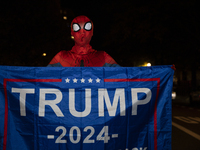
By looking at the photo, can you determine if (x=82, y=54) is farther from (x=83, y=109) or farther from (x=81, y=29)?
(x=83, y=109)

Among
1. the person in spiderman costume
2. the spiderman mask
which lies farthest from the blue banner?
the spiderman mask

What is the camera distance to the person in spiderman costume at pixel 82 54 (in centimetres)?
374

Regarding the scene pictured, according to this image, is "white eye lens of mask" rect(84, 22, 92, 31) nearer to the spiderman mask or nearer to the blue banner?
the spiderman mask

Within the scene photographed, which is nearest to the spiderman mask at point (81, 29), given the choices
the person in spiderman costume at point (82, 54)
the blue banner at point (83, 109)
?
the person in spiderman costume at point (82, 54)

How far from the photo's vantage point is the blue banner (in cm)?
278

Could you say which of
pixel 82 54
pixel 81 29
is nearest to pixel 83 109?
pixel 82 54

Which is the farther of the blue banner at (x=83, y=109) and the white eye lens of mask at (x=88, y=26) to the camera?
the white eye lens of mask at (x=88, y=26)

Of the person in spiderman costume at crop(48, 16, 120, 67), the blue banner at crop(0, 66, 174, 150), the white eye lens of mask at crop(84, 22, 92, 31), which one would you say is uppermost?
the white eye lens of mask at crop(84, 22, 92, 31)

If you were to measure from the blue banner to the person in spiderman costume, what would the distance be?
0.87 meters

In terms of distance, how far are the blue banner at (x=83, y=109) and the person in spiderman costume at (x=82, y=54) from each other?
0.87m

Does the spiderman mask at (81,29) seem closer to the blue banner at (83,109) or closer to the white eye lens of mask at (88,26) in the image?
the white eye lens of mask at (88,26)

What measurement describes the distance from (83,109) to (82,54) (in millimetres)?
1261

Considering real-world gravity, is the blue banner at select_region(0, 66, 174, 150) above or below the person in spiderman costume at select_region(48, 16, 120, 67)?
below

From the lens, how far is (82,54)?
3865mm
